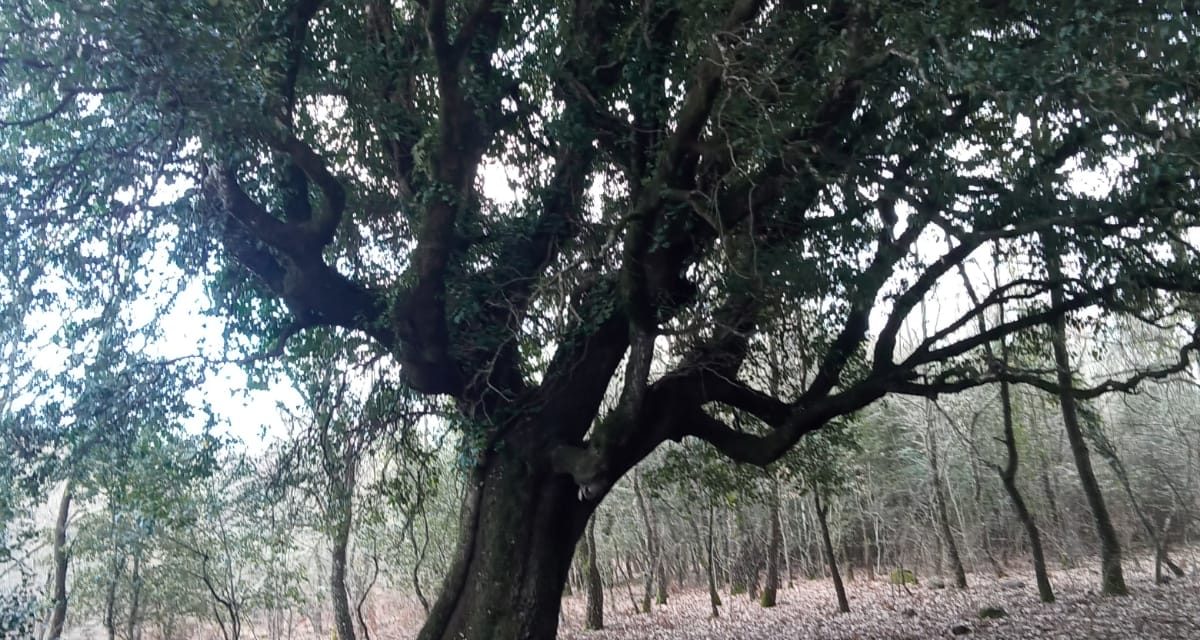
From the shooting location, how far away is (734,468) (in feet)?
42.2

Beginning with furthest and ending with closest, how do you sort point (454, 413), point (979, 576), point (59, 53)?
Result: point (979, 576) < point (454, 413) < point (59, 53)

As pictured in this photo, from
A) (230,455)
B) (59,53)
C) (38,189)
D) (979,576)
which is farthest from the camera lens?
(979,576)

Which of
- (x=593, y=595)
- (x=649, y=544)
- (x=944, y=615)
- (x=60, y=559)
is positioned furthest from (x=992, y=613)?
(x=60, y=559)

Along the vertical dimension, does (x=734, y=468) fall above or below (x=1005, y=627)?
above

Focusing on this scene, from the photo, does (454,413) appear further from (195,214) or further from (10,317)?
(10,317)

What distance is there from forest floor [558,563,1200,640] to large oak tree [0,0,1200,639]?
16.2ft

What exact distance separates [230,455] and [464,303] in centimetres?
437

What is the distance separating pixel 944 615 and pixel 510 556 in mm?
10179

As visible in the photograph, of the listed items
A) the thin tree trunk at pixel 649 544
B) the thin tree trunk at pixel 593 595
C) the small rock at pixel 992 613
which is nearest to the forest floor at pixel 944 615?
the small rock at pixel 992 613

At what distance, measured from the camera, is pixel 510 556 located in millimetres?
8555

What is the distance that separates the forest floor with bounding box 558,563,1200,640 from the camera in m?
11.3

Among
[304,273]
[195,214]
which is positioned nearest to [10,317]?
[195,214]

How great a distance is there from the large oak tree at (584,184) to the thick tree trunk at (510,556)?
1.2 inches

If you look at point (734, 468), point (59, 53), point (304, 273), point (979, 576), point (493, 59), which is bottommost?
point (979, 576)
